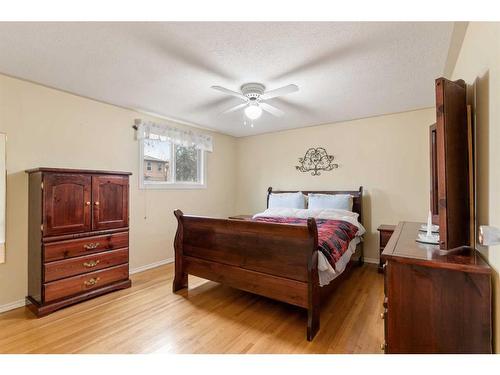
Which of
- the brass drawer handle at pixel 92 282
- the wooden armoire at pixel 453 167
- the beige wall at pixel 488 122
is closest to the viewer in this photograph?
the beige wall at pixel 488 122

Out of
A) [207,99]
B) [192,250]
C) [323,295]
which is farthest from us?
[207,99]

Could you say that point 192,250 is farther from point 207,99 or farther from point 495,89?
point 495,89

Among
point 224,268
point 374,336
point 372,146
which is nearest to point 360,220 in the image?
point 372,146

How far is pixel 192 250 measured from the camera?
2.80 meters

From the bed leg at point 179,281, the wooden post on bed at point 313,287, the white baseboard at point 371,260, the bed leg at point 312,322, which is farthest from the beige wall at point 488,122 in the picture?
the white baseboard at point 371,260

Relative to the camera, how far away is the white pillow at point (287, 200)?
4153 millimetres

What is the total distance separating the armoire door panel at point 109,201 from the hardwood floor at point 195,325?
0.81 meters

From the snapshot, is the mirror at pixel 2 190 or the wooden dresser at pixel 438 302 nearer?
the wooden dresser at pixel 438 302

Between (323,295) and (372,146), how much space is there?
8.60 feet

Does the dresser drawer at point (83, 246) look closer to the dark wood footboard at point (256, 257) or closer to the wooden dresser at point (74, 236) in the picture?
the wooden dresser at point (74, 236)

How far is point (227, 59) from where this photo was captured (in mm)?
2125

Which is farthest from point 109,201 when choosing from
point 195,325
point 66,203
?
point 195,325

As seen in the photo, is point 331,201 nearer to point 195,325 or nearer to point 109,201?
point 195,325

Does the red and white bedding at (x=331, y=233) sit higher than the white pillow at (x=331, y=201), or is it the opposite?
the white pillow at (x=331, y=201)
